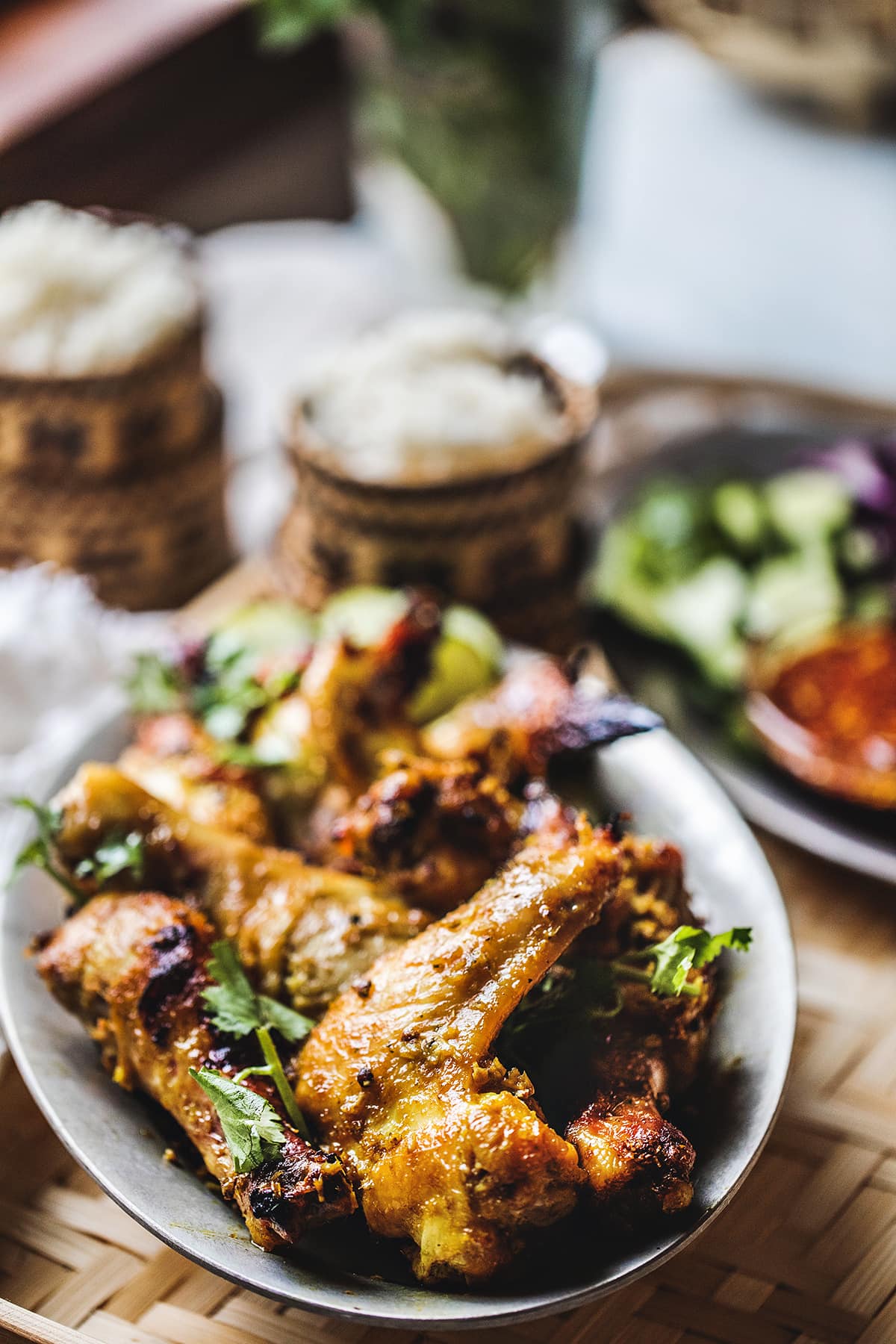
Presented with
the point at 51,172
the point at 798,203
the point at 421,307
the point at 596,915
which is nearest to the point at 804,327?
the point at 798,203

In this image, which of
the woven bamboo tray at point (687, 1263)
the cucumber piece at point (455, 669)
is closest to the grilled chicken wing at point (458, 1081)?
the woven bamboo tray at point (687, 1263)

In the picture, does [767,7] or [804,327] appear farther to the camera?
[804,327]

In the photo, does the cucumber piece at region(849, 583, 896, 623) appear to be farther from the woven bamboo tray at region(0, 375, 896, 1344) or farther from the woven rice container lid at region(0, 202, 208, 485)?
the woven rice container lid at region(0, 202, 208, 485)

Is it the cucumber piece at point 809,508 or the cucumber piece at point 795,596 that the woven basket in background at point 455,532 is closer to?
the cucumber piece at point 795,596

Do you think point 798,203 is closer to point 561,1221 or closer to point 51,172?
point 51,172

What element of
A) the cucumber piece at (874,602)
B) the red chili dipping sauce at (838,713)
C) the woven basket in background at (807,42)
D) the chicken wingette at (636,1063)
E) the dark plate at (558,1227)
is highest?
the woven basket in background at (807,42)

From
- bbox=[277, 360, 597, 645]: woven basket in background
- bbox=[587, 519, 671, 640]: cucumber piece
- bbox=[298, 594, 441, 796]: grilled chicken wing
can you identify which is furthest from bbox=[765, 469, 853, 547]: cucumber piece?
bbox=[298, 594, 441, 796]: grilled chicken wing

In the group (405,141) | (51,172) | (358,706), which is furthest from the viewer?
(51,172)
